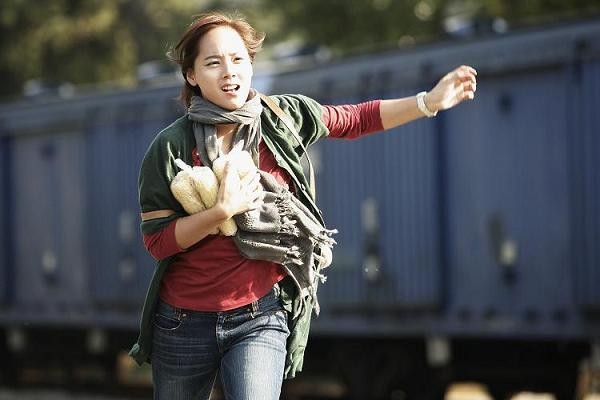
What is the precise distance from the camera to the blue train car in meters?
9.64

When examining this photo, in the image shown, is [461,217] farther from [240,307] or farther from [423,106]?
[240,307]

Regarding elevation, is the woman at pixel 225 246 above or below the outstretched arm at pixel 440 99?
below

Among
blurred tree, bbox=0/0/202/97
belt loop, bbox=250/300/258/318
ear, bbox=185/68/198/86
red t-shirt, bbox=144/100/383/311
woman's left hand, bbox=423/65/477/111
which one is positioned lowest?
belt loop, bbox=250/300/258/318

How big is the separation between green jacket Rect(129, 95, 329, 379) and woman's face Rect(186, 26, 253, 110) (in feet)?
0.44

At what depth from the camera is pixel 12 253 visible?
15.7m

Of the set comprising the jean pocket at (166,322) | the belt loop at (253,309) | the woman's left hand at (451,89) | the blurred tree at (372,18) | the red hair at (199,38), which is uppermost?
the blurred tree at (372,18)

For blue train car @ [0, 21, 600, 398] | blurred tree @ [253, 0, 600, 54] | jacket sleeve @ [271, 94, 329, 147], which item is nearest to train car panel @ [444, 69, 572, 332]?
blue train car @ [0, 21, 600, 398]

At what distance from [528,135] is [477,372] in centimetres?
211

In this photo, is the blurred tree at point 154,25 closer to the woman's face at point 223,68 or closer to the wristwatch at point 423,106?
the wristwatch at point 423,106

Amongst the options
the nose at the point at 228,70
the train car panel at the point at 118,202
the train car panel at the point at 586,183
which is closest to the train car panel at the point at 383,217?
the train car panel at the point at 586,183

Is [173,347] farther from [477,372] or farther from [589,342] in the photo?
[477,372]

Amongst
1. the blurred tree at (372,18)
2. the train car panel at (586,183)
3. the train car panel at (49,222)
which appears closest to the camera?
the train car panel at (586,183)

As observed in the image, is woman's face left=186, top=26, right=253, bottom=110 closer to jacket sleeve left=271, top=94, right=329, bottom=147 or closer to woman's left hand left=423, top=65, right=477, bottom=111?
jacket sleeve left=271, top=94, right=329, bottom=147

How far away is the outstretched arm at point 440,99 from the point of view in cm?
406
